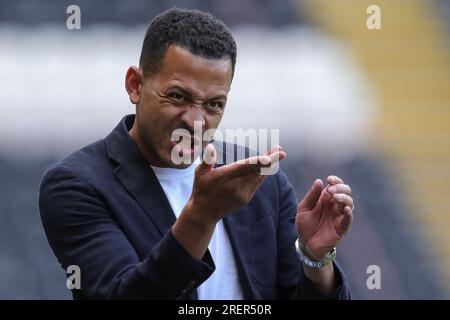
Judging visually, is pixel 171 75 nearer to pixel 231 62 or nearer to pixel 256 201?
pixel 231 62

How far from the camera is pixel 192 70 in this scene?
154 centimetres

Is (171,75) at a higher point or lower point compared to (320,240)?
higher

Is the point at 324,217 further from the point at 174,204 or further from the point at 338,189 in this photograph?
the point at 174,204

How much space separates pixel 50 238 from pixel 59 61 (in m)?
1.96

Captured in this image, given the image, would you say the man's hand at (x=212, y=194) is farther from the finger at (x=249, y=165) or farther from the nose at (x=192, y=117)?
the nose at (x=192, y=117)

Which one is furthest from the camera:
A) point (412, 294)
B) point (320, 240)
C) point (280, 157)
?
point (412, 294)

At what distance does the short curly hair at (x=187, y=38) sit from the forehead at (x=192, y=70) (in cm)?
1

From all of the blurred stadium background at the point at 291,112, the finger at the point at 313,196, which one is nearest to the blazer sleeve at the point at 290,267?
the finger at the point at 313,196

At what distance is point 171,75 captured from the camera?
5.11ft

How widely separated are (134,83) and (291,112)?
5.94 ft

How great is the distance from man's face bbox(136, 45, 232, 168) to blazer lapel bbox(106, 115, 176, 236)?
40 millimetres

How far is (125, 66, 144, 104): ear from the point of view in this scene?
1.65 meters

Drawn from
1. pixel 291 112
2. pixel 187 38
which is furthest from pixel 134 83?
pixel 291 112
